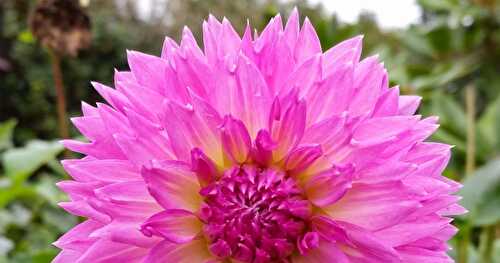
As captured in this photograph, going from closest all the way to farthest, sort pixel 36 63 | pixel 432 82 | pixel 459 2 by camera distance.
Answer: pixel 432 82 < pixel 459 2 < pixel 36 63

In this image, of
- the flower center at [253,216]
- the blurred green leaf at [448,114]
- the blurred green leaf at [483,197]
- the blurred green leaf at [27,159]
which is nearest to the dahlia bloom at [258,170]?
the flower center at [253,216]

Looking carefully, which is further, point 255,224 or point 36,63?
point 36,63

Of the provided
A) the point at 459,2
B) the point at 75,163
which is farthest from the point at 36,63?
the point at 75,163

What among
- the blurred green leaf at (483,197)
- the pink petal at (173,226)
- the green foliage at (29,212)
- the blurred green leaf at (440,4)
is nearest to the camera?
the pink petal at (173,226)

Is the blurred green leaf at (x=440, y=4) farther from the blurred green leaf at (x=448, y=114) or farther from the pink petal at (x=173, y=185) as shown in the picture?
the pink petal at (x=173, y=185)

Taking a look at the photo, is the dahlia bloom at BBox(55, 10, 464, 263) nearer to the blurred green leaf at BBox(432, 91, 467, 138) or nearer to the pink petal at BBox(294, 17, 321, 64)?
the pink petal at BBox(294, 17, 321, 64)

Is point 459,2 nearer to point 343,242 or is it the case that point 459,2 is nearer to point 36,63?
point 343,242

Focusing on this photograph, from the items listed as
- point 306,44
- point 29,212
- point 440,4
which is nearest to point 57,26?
point 29,212
